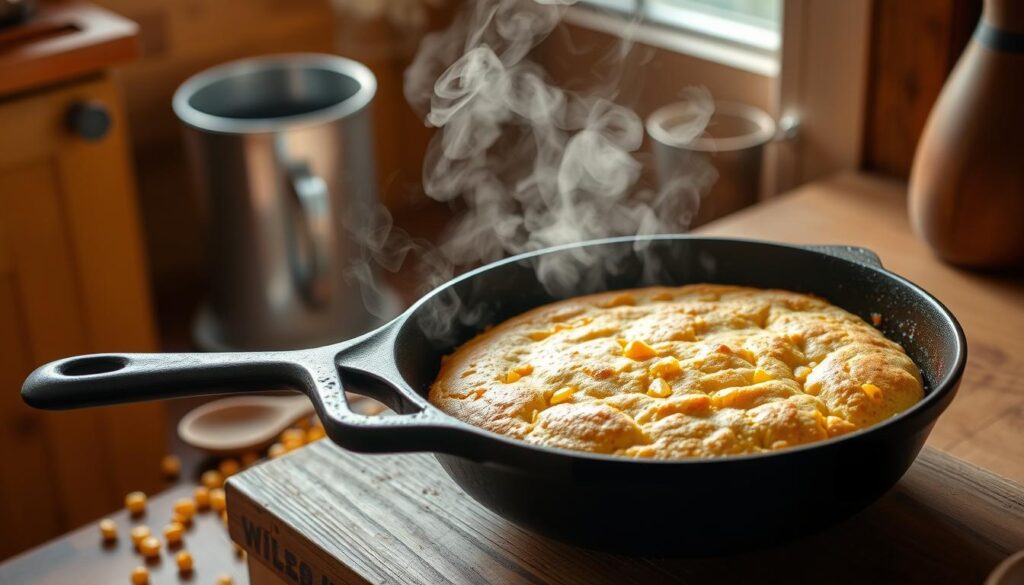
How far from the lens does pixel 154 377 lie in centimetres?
89

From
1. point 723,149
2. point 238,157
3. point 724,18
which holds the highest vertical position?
point 724,18

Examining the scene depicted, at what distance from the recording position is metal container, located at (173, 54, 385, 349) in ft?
7.50

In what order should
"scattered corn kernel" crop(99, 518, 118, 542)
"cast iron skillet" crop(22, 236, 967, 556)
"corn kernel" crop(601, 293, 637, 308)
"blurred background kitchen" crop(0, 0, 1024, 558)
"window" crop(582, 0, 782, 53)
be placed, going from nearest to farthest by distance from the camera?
1. "cast iron skillet" crop(22, 236, 967, 556)
2. "corn kernel" crop(601, 293, 637, 308)
3. "scattered corn kernel" crop(99, 518, 118, 542)
4. "blurred background kitchen" crop(0, 0, 1024, 558)
5. "window" crop(582, 0, 782, 53)

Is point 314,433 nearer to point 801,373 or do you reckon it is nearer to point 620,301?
point 620,301

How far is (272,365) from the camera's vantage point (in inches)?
35.9

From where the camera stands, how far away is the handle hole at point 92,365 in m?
0.92

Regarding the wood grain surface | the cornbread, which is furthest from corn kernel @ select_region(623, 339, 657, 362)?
the wood grain surface

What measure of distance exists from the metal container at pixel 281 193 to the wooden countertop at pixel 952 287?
0.97m

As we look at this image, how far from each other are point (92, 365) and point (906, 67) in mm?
1338

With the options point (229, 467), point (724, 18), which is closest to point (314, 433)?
point (229, 467)

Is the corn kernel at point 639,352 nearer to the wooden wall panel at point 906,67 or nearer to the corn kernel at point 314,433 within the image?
the corn kernel at point 314,433

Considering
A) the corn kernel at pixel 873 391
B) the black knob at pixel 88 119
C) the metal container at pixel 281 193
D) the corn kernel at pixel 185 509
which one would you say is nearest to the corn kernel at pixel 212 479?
the corn kernel at pixel 185 509

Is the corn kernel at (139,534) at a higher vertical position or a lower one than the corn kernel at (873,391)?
lower

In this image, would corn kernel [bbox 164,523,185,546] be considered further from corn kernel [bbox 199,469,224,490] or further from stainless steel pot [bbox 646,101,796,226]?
stainless steel pot [bbox 646,101,796,226]
